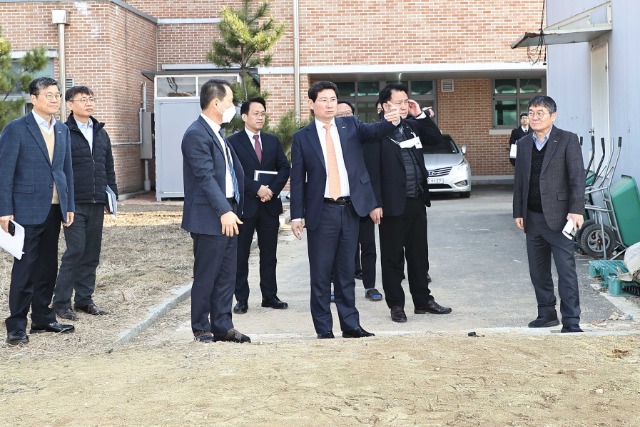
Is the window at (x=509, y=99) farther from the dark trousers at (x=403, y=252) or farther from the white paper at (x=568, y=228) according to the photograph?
the white paper at (x=568, y=228)

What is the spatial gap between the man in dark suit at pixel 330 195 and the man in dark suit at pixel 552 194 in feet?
4.27

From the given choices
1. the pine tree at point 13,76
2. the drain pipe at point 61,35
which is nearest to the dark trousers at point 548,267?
the pine tree at point 13,76

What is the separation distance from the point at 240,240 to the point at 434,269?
361 cm

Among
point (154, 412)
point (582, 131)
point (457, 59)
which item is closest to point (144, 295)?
point (154, 412)

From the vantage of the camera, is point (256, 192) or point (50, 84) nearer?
point (50, 84)

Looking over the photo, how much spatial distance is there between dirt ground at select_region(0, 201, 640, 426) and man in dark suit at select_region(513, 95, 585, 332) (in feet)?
2.21

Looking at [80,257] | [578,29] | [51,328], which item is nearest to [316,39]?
[578,29]

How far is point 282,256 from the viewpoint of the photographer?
1478cm

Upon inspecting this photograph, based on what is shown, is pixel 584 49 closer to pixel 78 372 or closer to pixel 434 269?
pixel 434 269

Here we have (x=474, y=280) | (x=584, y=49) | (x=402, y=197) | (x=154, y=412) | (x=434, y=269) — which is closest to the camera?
(x=154, y=412)

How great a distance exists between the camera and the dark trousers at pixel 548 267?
8.41 m

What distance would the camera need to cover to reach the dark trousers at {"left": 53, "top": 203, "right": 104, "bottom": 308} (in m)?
9.12

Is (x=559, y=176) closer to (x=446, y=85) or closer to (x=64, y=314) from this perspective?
(x=64, y=314)

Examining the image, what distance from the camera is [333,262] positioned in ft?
27.2
